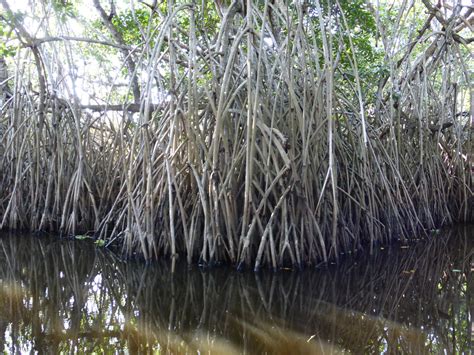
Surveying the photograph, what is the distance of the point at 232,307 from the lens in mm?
2947

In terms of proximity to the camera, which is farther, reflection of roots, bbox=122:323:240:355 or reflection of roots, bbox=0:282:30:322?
reflection of roots, bbox=0:282:30:322

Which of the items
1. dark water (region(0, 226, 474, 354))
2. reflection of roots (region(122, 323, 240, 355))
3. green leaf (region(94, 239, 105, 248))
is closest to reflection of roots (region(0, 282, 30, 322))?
dark water (region(0, 226, 474, 354))

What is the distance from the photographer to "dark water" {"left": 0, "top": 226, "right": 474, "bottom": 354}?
2.36m

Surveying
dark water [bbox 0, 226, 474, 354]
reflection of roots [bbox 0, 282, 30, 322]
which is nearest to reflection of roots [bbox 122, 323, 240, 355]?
dark water [bbox 0, 226, 474, 354]

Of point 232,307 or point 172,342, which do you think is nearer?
point 172,342

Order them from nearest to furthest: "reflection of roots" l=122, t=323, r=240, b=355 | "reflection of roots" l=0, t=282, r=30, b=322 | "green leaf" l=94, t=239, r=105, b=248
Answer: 1. "reflection of roots" l=122, t=323, r=240, b=355
2. "reflection of roots" l=0, t=282, r=30, b=322
3. "green leaf" l=94, t=239, r=105, b=248

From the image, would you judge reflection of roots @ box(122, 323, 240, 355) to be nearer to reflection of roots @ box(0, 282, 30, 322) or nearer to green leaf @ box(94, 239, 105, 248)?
reflection of roots @ box(0, 282, 30, 322)

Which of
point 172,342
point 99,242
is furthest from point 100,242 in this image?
point 172,342

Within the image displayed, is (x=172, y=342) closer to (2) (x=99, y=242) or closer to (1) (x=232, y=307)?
(1) (x=232, y=307)

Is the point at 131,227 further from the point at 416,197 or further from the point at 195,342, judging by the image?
the point at 416,197

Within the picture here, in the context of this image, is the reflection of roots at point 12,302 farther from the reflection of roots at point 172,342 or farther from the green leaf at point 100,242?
the green leaf at point 100,242

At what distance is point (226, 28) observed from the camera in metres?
4.06

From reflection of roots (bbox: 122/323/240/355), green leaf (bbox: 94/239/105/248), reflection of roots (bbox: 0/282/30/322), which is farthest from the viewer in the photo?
green leaf (bbox: 94/239/105/248)

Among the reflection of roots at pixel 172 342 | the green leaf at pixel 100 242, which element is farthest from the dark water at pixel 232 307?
the green leaf at pixel 100 242
